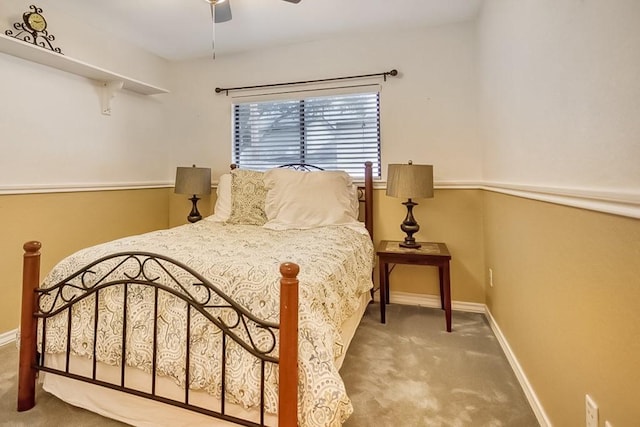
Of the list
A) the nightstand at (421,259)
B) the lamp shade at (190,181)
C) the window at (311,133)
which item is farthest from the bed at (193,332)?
the window at (311,133)

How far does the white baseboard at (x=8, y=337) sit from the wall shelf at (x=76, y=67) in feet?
6.11

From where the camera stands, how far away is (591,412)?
3.21 feet

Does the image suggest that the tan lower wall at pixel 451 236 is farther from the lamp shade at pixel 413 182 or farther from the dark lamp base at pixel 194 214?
the dark lamp base at pixel 194 214

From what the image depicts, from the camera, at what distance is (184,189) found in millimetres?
3086

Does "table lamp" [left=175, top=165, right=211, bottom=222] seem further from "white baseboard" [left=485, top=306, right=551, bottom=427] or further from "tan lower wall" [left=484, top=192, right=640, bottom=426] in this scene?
"white baseboard" [left=485, top=306, right=551, bottom=427]

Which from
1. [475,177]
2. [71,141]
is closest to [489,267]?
[475,177]

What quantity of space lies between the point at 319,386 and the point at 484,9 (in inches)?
109

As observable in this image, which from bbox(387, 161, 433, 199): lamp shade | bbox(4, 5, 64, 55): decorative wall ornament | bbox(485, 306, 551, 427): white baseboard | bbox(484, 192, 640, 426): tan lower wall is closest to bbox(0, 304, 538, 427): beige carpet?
bbox(485, 306, 551, 427): white baseboard

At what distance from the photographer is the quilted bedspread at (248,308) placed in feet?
3.53

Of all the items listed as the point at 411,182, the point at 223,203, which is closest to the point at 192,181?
the point at 223,203

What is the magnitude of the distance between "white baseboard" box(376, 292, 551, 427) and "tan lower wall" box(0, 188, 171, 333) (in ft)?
8.63

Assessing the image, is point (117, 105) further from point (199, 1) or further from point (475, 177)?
point (475, 177)

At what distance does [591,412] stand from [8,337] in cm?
324

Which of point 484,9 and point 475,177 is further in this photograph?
point 475,177
